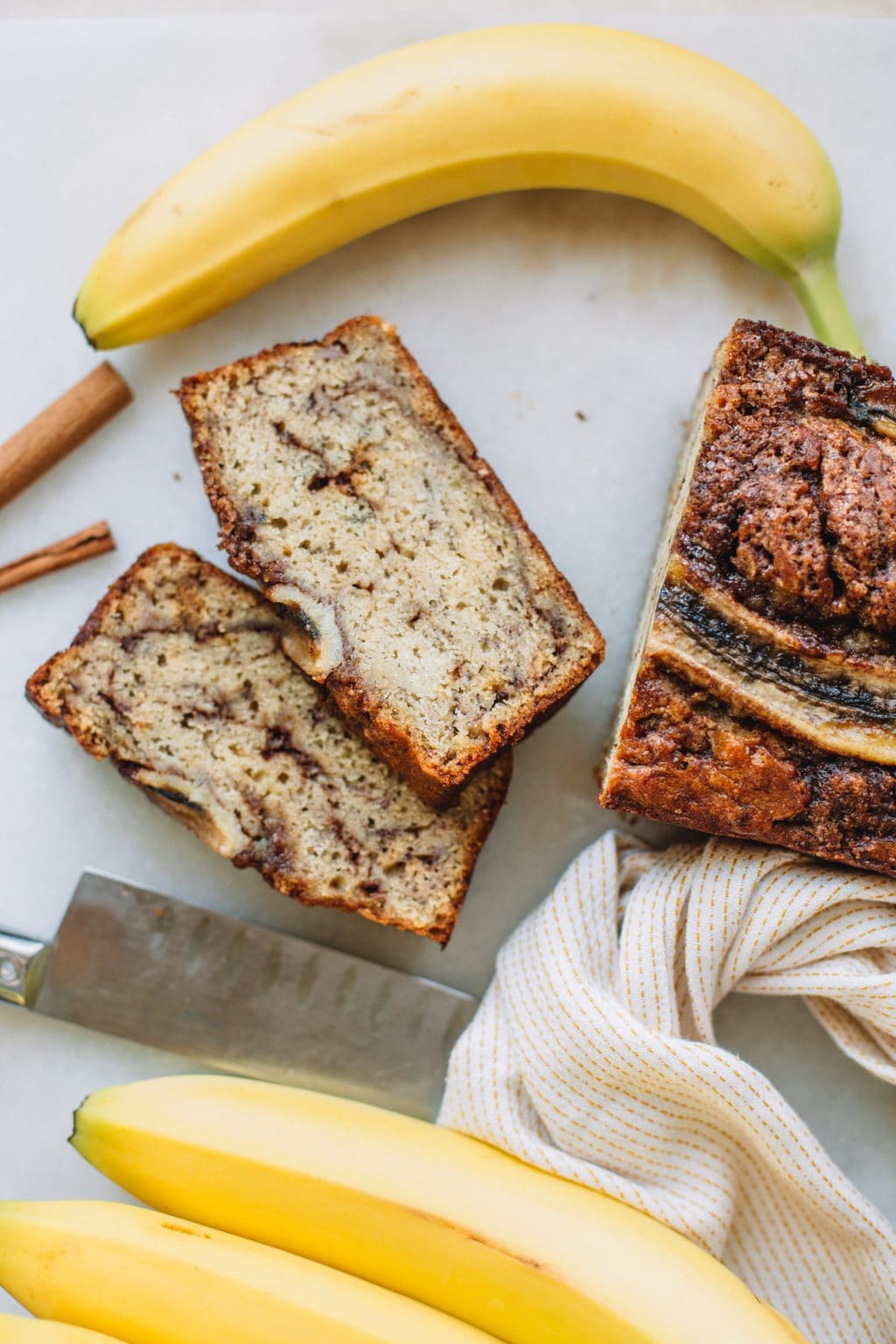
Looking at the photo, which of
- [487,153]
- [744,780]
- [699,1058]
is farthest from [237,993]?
[487,153]

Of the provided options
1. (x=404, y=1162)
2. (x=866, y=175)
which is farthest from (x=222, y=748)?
(x=866, y=175)

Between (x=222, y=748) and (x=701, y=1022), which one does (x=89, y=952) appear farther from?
(x=701, y=1022)

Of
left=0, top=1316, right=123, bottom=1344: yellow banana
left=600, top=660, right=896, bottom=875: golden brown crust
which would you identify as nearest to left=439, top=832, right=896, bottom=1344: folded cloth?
left=600, top=660, right=896, bottom=875: golden brown crust

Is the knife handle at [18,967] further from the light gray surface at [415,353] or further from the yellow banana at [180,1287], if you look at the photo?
the yellow banana at [180,1287]

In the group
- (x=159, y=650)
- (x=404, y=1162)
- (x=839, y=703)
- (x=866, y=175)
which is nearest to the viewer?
(x=839, y=703)

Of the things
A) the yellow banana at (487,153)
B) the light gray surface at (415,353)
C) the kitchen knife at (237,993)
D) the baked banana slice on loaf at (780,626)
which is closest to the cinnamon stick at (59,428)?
the light gray surface at (415,353)

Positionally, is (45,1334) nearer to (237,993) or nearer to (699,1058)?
(237,993)
